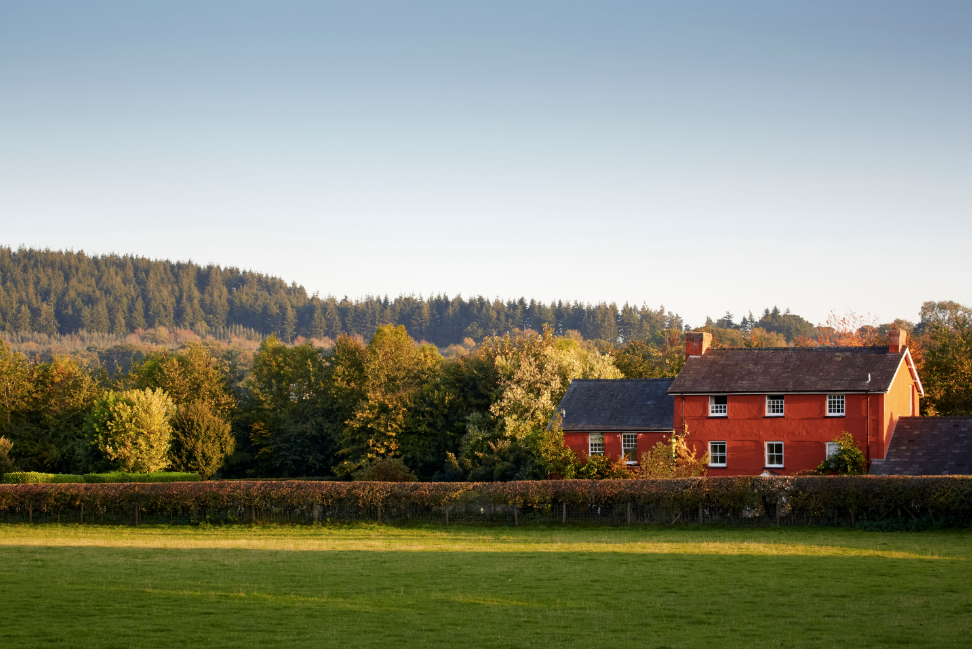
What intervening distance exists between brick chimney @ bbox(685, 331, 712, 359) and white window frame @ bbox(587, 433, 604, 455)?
6914 mm

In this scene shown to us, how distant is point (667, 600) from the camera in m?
18.7

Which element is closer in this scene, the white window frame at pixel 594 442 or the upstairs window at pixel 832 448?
the upstairs window at pixel 832 448

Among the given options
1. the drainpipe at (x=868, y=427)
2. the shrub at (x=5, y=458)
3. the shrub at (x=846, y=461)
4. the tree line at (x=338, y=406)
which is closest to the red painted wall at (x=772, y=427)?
the drainpipe at (x=868, y=427)

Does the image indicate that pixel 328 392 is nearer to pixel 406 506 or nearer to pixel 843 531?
pixel 406 506

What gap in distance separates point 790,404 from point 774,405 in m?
0.80

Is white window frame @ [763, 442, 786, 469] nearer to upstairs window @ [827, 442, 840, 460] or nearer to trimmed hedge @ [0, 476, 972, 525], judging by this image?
upstairs window @ [827, 442, 840, 460]

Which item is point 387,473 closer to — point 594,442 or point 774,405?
point 594,442

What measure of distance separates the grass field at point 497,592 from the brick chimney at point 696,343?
2056 centimetres

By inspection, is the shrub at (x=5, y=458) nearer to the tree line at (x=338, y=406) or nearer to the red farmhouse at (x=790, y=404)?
the tree line at (x=338, y=406)

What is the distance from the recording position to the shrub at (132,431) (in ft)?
205

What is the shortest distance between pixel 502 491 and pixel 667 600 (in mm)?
19270

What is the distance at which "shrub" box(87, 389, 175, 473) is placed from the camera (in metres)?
62.4

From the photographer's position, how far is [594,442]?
51.1m

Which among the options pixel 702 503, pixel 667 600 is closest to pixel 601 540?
pixel 702 503
